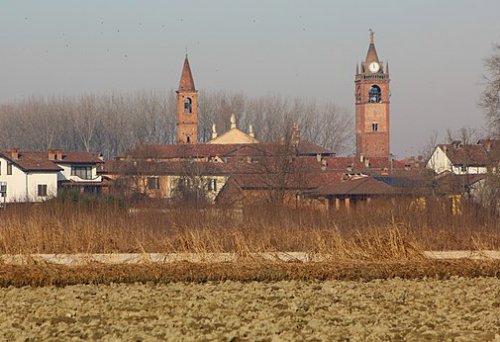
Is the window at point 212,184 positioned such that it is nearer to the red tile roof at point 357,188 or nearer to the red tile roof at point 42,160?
the red tile roof at point 357,188

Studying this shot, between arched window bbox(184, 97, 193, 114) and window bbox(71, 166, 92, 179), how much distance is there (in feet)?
108

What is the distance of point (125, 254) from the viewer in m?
27.8

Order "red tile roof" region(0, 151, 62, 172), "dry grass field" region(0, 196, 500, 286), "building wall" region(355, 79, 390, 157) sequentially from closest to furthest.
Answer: "dry grass field" region(0, 196, 500, 286) → "red tile roof" region(0, 151, 62, 172) → "building wall" region(355, 79, 390, 157)

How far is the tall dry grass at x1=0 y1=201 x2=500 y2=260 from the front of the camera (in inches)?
1038

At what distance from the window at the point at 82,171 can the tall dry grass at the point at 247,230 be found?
1503 inches

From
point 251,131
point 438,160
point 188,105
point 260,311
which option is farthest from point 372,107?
point 260,311

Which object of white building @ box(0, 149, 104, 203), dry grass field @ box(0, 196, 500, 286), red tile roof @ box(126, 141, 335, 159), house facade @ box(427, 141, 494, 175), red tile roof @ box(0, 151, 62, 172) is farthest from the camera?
red tile roof @ box(126, 141, 335, 159)

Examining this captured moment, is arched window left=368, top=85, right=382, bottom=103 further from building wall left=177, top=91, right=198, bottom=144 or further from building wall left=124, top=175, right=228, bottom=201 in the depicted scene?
building wall left=124, top=175, right=228, bottom=201

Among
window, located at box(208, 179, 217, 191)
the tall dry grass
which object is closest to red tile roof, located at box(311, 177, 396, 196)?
window, located at box(208, 179, 217, 191)

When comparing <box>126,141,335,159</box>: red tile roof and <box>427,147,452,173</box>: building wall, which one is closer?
<box>427,147,452,173</box>: building wall

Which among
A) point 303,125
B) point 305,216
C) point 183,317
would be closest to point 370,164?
point 303,125

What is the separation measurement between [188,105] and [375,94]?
20772 mm

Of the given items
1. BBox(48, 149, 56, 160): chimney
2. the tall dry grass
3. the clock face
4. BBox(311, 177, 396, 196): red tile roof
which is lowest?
the tall dry grass

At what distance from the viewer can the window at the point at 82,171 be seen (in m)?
77.9
